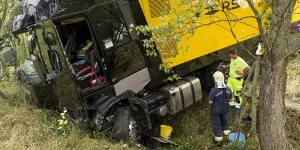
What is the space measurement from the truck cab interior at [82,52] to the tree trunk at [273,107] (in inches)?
93.9

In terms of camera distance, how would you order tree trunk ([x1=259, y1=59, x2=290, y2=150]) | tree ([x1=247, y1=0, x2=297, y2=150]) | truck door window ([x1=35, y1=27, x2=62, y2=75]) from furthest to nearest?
truck door window ([x1=35, y1=27, x2=62, y2=75]), tree trunk ([x1=259, y1=59, x2=290, y2=150]), tree ([x1=247, y1=0, x2=297, y2=150])

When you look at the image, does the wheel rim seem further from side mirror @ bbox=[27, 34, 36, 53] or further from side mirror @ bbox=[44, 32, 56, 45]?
side mirror @ bbox=[27, 34, 36, 53]

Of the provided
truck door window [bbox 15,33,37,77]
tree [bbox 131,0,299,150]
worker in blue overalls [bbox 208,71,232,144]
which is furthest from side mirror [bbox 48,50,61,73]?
worker in blue overalls [bbox 208,71,232,144]

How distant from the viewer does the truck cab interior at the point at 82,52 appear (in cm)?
470

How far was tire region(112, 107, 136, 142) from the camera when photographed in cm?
463

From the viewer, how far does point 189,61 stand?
565 cm

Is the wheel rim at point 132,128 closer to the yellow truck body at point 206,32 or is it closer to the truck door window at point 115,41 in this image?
the truck door window at point 115,41

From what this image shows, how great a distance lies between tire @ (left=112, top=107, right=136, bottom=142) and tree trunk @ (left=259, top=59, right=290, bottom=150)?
190 cm

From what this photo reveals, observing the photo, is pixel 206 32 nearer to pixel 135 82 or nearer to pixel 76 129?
pixel 135 82

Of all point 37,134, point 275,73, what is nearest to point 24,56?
point 37,134

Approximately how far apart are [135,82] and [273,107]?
7.24 feet

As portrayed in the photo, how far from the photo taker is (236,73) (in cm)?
569

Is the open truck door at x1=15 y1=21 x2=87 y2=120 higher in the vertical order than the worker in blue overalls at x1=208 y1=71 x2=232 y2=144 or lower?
higher

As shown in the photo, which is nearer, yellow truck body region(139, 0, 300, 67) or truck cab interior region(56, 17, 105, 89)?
truck cab interior region(56, 17, 105, 89)
